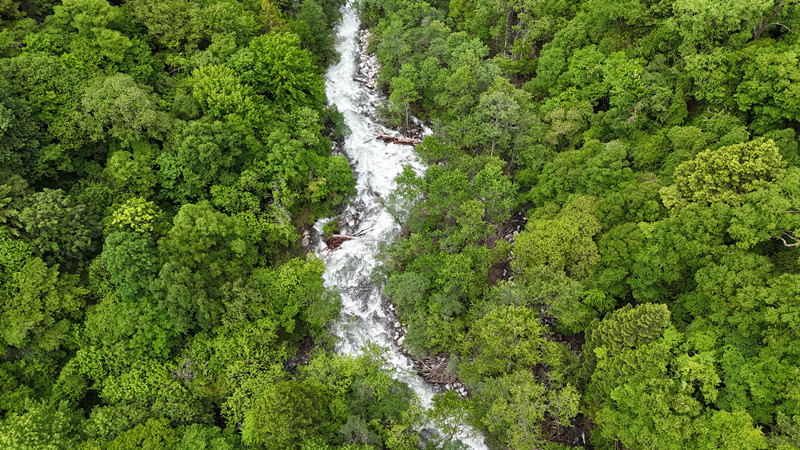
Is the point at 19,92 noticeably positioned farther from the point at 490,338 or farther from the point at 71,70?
the point at 490,338

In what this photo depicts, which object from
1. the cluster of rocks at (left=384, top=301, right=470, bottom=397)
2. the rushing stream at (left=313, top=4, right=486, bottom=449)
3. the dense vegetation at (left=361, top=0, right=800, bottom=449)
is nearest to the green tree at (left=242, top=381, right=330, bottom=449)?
the rushing stream at (left=313, top=4, right=486, bottom=449)

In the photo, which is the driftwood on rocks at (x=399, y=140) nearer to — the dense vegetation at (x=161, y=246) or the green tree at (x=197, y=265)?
the dense vegetation at (x=161, y=246)

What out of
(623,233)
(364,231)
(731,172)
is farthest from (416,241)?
(731,172)

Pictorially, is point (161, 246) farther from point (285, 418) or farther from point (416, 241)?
point (416, 241)

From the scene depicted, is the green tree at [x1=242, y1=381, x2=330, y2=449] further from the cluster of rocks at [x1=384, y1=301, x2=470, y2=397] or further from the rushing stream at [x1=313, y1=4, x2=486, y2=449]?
the cluster of rocks at [x1=384, y1=301, x2=470, y2=397]

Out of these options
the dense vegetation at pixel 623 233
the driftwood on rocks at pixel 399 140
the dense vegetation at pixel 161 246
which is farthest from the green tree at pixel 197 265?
the driftwood on rocks at pixel 399 140

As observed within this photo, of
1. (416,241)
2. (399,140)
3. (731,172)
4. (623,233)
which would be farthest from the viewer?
(399,140)

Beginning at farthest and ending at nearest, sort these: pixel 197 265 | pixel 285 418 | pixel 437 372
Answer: pixel 437 372
pixel 197 265
pixel 285 418
